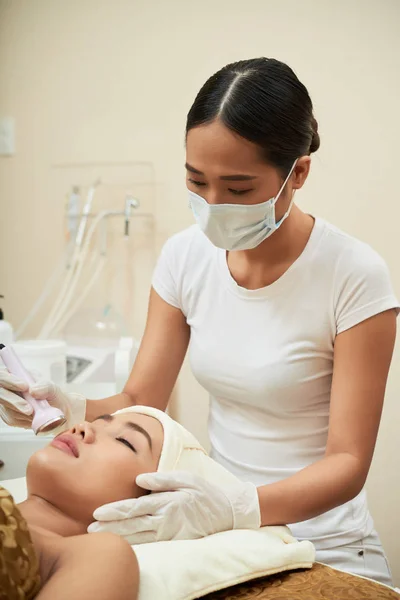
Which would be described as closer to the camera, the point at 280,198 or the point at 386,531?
the point at 280,198

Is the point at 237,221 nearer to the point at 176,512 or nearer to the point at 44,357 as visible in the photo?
the point at 176,512

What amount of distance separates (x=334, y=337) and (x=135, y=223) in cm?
144

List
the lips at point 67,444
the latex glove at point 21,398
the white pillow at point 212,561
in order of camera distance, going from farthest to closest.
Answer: the latex glove at point 21,398 < the lips at point 67,444 < the white pillow at point 212,561

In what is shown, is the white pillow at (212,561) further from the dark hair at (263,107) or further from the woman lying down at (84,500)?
the dark hair at (263,107)

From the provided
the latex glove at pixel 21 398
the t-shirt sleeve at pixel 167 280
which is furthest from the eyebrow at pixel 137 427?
the t-shirt sleeve at pixel 167 280

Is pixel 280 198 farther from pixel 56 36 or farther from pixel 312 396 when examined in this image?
pixel 56 36

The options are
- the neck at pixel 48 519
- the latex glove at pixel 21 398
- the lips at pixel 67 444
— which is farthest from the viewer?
the latex glove at pixel 21 398

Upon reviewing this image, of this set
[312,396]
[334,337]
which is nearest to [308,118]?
[334,337]

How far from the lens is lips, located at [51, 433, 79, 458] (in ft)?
3.81

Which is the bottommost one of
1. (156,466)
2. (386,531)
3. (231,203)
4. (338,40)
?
(386,531)

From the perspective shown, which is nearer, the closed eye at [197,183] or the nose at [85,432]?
the nose at [85,432]

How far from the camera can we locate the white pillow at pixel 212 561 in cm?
94

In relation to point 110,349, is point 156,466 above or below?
above

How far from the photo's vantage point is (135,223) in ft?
8.74
